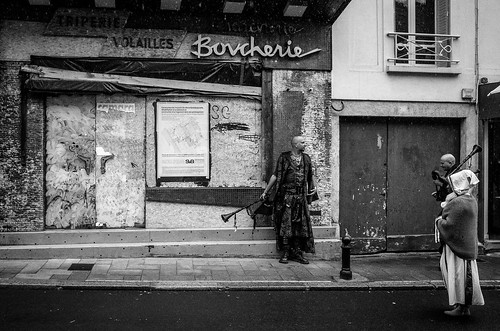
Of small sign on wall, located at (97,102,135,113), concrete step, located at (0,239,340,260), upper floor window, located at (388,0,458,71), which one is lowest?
concrete step, located at (0,239,340,260)

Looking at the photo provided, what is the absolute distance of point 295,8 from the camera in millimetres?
10672

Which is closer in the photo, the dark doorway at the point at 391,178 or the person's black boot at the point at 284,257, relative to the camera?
the person's black boot at the point at 284,257

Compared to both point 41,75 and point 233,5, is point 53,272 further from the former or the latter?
point 233,5

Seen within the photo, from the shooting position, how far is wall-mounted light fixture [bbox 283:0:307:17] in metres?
10.5

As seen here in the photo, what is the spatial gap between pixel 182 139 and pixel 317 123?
8.47 ft

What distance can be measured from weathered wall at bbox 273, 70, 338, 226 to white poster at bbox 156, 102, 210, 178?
1584mm

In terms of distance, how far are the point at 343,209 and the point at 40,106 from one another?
6.02 m

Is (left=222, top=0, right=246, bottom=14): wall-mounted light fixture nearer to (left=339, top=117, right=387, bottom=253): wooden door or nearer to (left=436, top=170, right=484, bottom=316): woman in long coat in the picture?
(left=339, top=117, right=387, bottom=253): wooden door

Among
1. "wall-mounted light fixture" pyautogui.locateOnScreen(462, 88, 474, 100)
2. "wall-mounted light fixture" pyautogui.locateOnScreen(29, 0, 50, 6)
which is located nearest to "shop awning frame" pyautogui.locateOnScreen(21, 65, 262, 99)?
"wall-mounted light fixture" pyautogui.locateOnScreen(29, 0, 50, 6)

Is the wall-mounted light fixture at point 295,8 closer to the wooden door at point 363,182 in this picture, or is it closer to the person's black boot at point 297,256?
the wooden door at point 363,182

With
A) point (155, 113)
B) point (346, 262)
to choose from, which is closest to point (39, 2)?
point (155, 113)

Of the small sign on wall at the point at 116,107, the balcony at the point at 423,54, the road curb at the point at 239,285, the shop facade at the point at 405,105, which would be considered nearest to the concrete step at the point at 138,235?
the shop facade at the point at 405,105

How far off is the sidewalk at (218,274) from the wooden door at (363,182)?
0.92 meters

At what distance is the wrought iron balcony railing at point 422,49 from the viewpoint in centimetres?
1171
